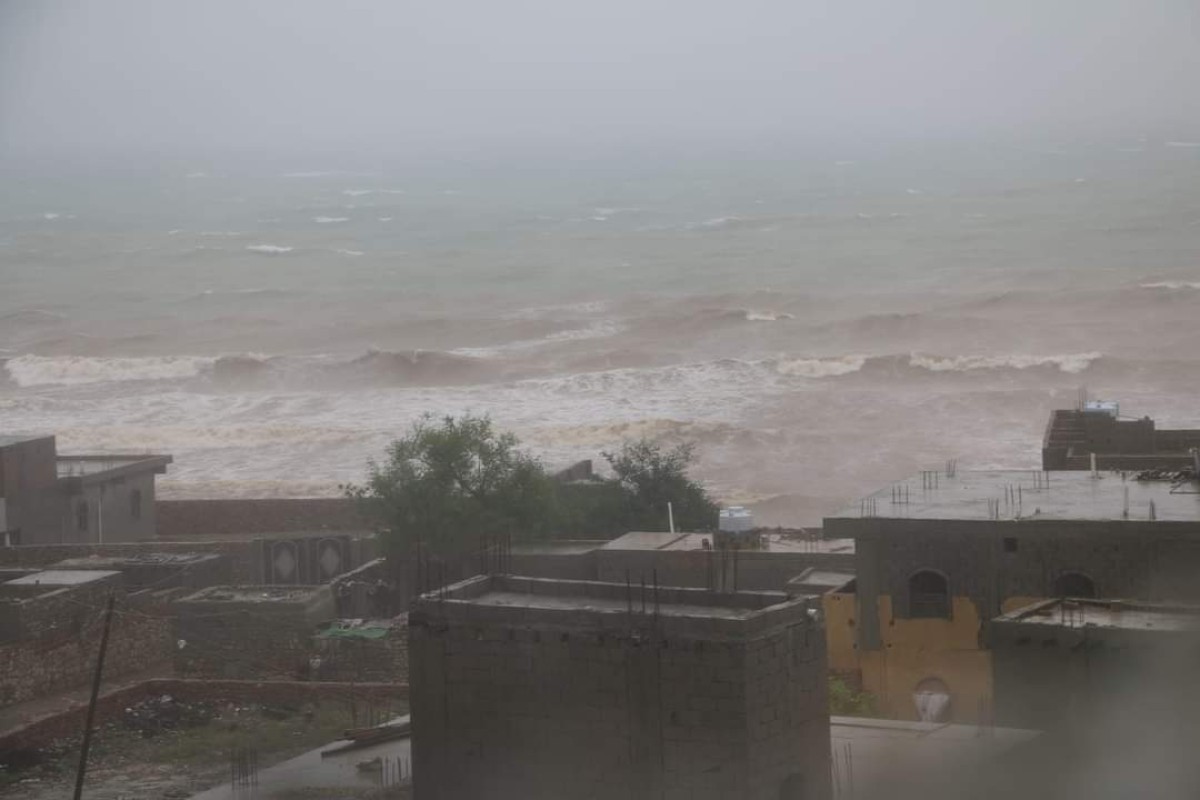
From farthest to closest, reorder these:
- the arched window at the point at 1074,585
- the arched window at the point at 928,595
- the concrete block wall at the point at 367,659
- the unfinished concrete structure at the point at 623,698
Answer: the concrete block wall at the point at 367,659 < the arched window at the point at 928,595 < the arched window at the point at 1074,585 < the unfinished concrete structure at the point at 623,698

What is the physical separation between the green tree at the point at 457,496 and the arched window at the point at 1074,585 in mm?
6380

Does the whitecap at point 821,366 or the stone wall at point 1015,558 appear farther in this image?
the whitecap at point 821,366

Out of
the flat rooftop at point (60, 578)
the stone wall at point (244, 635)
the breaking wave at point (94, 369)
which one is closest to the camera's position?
the stone wall at point (244, 635)

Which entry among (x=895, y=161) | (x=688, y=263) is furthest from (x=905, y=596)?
(x=895, y=161)

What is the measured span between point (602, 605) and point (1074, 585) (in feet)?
16.3

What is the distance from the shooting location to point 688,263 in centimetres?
6600

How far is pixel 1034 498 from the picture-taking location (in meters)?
13.8

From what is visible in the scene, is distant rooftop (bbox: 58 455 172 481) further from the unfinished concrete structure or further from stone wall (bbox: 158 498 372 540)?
the unfinished concrete structure

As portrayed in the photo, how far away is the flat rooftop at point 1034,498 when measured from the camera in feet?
42.9

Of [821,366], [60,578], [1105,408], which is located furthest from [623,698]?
[821,366]

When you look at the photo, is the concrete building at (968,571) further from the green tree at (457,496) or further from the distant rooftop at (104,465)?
the distant rooftop at (104,465)

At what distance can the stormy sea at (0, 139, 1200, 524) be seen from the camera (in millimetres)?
36188

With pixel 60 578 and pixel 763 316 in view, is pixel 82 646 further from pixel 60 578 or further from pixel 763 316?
pixel 763 316

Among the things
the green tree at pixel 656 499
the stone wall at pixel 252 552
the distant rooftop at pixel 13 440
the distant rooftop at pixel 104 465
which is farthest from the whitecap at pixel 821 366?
the stone wall at pixel 252 552
